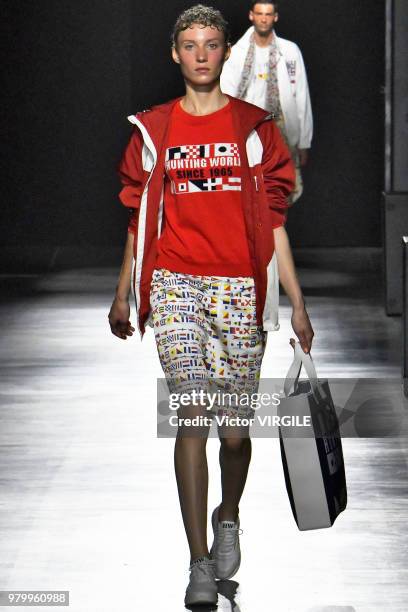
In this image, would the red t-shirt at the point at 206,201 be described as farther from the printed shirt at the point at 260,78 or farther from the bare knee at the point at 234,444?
the printed shirt at the point at 260,78

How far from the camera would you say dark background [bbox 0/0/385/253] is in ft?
45.6

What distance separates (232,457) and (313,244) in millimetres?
9617

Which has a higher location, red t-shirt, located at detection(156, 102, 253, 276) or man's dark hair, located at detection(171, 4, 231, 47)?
man's dark hair, located at detection(171, 4, 231, 47)

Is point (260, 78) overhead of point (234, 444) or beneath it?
beneath

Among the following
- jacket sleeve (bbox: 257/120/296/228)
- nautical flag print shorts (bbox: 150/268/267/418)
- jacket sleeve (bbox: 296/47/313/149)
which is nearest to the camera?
nautical flag print shorts (bbox: 150/268/267/418)

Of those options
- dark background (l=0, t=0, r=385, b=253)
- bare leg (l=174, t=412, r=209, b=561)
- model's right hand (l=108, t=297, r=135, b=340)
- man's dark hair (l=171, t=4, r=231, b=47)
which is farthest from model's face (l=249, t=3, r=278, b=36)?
bare leg (l=174, t=412, r=209, b=561)

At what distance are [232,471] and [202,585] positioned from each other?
43cm

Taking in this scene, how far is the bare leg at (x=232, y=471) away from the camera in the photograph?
462 cm

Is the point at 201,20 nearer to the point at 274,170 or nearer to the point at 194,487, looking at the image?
the point at 274,170

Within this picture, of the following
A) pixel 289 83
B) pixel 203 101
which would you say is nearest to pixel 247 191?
pixel 203 101

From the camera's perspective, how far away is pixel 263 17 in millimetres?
10914

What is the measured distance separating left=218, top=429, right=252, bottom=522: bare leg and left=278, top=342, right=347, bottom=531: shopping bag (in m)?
0.24

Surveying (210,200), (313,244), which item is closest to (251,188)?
(210,200)

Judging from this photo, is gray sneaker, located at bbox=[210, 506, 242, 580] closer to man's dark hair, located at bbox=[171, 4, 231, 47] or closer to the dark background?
man's dark hair, located at bbox=[171, 4, 231, 47]
